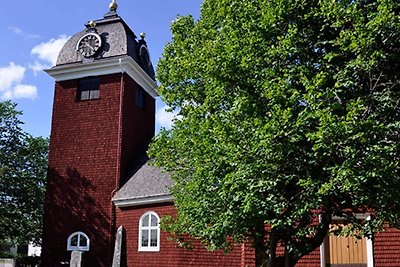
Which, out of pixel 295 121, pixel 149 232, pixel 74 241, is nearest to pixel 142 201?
pixel 149 232

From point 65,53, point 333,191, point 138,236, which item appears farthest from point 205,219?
point 65,53

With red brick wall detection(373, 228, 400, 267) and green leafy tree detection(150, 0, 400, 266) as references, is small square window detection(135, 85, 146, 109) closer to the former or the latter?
green leafy tree detection(150, 0, 400, 266)

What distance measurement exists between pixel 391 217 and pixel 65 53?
58.7 ft

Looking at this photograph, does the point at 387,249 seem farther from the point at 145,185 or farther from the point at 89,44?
the point at 89,44

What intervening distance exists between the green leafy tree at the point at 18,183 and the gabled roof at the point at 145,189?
1034 centimetres

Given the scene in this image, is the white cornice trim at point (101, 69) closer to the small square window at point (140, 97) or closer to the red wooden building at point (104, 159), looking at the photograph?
the red wooden building at point (104, 159)

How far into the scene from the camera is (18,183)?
29.2 m

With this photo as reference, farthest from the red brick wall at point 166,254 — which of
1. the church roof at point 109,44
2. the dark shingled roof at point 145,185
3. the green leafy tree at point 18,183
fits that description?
the green leafy tree at point 18,183

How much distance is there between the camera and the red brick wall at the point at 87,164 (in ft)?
66.6

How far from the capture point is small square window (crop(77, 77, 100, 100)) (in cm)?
2195

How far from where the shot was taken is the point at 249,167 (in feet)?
30.1

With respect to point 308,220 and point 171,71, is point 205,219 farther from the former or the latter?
point 171,71

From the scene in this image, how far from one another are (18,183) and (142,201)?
13837 mm

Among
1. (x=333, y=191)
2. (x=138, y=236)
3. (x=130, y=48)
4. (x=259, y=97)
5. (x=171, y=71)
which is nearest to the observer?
(x=333, y=191)
